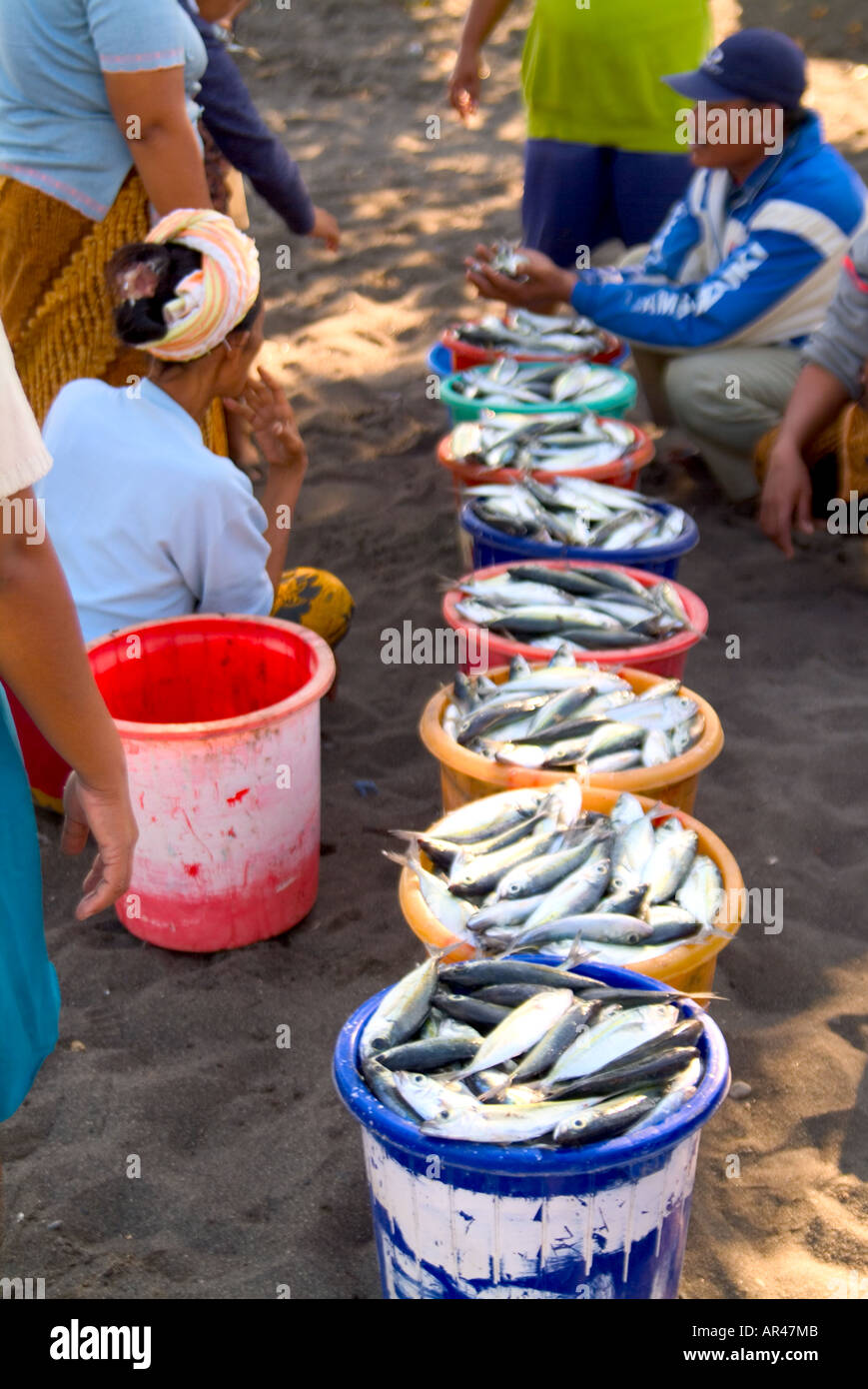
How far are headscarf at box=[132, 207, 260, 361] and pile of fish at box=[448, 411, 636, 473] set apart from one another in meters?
1.24

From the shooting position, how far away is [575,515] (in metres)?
3.81

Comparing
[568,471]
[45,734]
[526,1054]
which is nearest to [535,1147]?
[526,1054]

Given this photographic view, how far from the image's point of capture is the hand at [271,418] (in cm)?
343

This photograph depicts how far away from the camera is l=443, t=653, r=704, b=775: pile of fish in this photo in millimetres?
2695

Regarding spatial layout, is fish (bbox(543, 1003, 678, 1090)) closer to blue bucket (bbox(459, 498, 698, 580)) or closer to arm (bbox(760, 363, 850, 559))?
blue bucket (bbox(459, 498, 698, 580))

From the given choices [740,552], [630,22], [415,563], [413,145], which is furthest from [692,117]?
[413,145]

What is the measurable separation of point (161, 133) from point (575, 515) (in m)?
1.52

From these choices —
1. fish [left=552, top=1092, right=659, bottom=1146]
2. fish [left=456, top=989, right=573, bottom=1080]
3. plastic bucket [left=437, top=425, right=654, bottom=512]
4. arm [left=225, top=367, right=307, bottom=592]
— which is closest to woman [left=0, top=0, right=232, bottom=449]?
arm [left=225, top=367, right=307, bottom=592]

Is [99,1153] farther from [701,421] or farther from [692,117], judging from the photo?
[692,117]

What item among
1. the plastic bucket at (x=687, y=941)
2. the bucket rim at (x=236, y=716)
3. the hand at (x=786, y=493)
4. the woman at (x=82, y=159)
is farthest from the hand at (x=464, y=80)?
the plastic bucket at (x=687, y=941)

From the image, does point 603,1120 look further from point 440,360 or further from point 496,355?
point 440,360

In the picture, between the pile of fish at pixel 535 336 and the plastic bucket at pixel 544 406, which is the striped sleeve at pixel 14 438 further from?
the pile of fish at pixel 535 336

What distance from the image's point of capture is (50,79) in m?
3.43

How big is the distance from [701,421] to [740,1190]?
11.1ft
